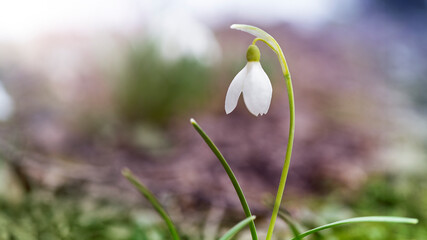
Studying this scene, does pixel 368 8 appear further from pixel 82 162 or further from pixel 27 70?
pixel 82 162

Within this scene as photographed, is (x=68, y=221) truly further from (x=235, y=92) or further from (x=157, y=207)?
(x=235, y=92)

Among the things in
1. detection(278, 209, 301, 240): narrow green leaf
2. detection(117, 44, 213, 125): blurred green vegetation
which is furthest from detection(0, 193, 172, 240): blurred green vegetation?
detection(117, 44, 213, 125): blurred green vegetation

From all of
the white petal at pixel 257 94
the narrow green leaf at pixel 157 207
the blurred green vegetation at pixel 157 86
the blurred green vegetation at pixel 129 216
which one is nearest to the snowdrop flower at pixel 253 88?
the white petal at pixel 257 94

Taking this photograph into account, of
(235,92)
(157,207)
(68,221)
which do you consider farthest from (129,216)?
(235,92)

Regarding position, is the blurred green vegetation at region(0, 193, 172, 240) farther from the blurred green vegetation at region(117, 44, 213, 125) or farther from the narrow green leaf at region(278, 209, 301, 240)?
the blurred green vegetation at region(117, 44, 213, 125)

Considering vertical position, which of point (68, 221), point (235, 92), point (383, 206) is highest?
point (235, 92)
